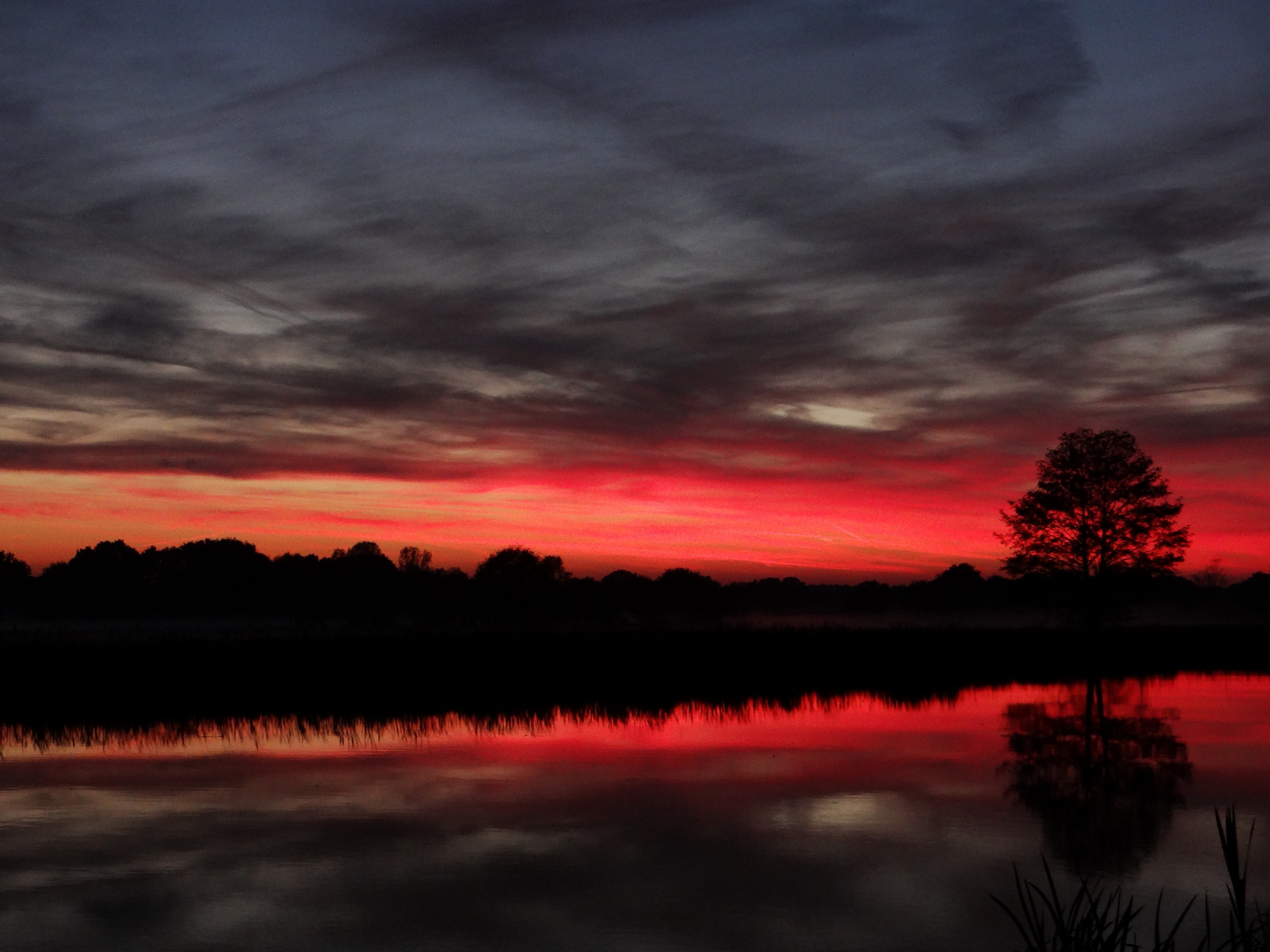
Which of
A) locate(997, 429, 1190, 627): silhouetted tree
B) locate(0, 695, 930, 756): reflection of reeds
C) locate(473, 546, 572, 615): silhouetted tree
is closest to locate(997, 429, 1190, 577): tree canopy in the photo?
locate(997, 429, 1190, 627): silhouetted tree

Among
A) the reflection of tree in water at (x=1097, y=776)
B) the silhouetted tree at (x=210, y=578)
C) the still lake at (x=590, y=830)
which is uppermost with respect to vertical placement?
the silhouetted tree at (x=210, y=578)

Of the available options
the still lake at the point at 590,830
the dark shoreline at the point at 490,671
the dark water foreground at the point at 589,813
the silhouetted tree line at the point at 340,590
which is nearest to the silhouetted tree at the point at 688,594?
the silhouetted tree line at the point at 340,590

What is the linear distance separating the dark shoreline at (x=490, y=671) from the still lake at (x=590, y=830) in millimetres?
4134

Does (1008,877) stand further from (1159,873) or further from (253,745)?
(253,745)

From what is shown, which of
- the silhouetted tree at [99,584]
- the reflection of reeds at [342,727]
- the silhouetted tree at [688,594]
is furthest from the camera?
the silhouetted tree at [688,594]

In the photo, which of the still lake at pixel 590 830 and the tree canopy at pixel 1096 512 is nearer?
the still lake at pixel 590 830

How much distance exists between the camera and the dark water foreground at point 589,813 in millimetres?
10984

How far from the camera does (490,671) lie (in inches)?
1475

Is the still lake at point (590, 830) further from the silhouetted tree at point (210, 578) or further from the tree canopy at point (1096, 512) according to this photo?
the silhouetted tree at point (210, 578)

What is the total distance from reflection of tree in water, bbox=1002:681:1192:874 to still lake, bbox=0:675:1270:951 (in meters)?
0.08

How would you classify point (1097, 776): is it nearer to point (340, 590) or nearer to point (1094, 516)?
point (1094, 516)

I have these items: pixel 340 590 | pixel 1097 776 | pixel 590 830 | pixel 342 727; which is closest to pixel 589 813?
pixel 590 830

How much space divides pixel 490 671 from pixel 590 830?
2316cm

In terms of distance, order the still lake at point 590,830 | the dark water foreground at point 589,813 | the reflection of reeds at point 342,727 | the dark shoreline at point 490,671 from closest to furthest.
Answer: the still lake at point 590,830
the dark water foreground at point 589,813
the reflection of reeds at point 342,727
the dark shoreline at point 490,671
